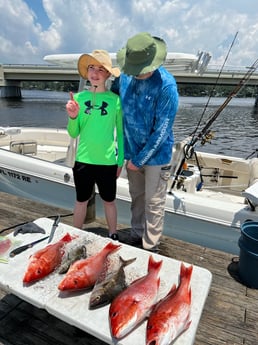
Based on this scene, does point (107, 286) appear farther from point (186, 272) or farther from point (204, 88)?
point (204, 88)

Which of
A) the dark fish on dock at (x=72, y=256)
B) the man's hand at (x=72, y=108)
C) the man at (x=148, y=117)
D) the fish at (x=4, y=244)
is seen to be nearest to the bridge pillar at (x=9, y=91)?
the man's hand at (x=72, y=108)

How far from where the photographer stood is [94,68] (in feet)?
7.92

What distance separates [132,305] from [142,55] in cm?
174

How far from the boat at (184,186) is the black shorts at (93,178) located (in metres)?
1.45

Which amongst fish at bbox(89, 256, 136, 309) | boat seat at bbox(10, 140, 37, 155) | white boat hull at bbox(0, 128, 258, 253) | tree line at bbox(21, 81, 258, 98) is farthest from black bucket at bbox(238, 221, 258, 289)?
boat seat at bbox(10, 140, 37, 155)

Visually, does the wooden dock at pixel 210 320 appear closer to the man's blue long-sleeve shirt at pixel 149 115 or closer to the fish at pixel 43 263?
the fish at pixel 43 263

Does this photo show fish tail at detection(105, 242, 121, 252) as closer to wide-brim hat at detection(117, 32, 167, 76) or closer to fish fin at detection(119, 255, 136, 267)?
fish fin at detection(119, 255, 136, 267)

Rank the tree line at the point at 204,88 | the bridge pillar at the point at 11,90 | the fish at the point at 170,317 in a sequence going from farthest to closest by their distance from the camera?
1. the bridge pillar at the point at 11,90
2. the tree line at the point at 204,88
3. the fish at the point at 170,317

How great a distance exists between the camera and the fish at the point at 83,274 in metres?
1.57

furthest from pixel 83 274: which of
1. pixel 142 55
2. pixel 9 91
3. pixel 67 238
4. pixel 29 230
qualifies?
pixel 9 91

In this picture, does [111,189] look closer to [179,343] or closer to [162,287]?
[162,287]

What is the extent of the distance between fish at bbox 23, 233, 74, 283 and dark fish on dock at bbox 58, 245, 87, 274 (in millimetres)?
32

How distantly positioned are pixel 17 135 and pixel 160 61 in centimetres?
577

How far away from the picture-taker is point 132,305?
4.60 feet
